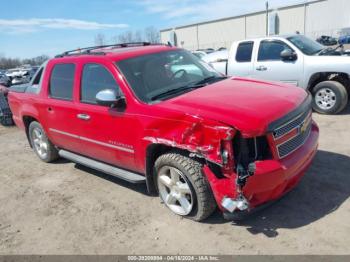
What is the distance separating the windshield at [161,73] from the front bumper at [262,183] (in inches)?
50.7

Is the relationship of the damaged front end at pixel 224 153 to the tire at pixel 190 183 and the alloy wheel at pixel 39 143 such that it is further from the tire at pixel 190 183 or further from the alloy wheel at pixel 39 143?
the alloy wheel at pixel 39 143

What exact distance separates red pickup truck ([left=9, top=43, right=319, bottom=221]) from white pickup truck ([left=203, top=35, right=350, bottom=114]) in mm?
3769

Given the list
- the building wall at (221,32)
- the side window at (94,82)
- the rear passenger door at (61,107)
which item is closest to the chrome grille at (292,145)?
the side window at (94,82)

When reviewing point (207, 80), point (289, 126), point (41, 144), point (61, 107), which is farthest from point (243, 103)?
point (41, 144)

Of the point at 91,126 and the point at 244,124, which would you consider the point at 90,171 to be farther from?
the point at 244,124

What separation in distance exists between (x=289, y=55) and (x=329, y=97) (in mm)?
1311

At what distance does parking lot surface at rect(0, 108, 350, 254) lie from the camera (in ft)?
11.0

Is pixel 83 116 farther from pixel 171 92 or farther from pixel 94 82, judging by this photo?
pixel 171 92

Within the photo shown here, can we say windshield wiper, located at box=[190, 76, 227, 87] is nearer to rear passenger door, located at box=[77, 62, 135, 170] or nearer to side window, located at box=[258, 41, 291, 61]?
rear passenger door, located at box=[77, 62, 135, 170]

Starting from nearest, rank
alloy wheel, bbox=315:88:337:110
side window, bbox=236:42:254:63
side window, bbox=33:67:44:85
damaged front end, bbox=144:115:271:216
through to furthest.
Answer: damaged front end, bbox=144:115:271:216 → side window, bbox=33:67:44:85 → alloy wheel, bbox=315:88:337:110 → side window, bbox=236:42:254:63

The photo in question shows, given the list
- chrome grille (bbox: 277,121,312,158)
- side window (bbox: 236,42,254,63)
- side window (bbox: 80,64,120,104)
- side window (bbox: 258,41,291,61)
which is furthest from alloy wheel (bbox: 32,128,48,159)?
side window (bbox: 258,41,291,61)

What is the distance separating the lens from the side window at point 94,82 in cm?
434

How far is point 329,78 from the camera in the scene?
7.92 metres

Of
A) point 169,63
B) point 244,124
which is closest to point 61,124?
point 169,63
